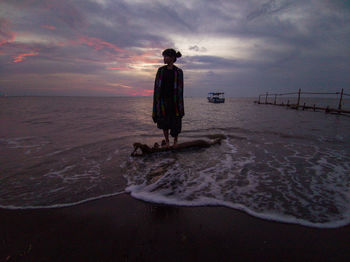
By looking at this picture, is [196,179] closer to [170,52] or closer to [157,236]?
[157,236]

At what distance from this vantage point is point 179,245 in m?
1.65

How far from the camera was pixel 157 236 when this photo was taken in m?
1.76

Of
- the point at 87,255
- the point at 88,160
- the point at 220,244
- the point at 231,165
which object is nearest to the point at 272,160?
the point at 231,165

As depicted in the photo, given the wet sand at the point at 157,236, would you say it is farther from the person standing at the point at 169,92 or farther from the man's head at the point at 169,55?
the man's head at the point at 169,55

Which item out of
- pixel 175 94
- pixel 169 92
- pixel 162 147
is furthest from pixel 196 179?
pixel 169 92

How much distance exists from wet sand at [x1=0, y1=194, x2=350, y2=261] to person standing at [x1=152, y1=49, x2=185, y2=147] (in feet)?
9.29

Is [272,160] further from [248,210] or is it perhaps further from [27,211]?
[27,211]

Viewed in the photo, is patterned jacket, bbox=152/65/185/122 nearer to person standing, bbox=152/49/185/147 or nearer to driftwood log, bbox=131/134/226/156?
person standing, bbox=152/49/185/147

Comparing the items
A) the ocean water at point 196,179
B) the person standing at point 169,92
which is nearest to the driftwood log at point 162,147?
the ocean water at point 196,179

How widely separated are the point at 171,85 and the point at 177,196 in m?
2.92

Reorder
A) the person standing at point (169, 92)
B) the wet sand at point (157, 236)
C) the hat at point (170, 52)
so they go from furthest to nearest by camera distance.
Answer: the person standing at point (169, 92) < the hat at point (170, 52) < the wet sand at point (157, 236)

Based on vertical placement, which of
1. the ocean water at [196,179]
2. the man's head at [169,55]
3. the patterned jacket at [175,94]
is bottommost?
the ocean water at [196,179]

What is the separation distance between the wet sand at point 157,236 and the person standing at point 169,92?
9.29 feet

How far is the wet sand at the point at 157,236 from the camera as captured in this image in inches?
60.5
